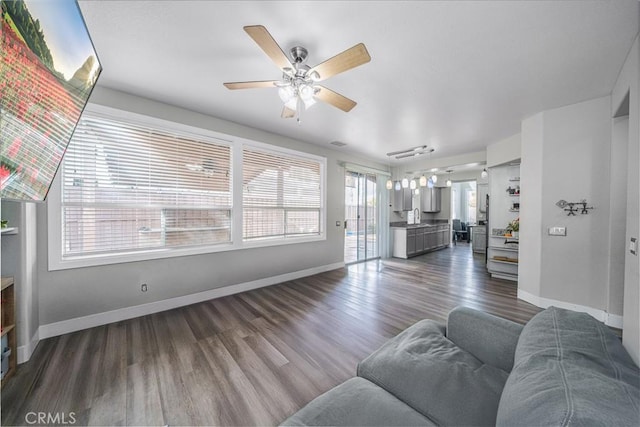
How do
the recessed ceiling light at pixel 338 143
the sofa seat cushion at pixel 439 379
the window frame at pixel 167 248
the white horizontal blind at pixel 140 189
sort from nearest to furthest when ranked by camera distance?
the sofa seat cushion at pixel 439 379
the window frame at pixel 167 248
the white horizontal blind at pixel 140 189
the recessed ceiling light at pixel 338 143

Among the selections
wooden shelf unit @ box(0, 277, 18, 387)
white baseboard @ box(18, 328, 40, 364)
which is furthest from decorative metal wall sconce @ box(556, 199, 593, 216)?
white baseboard @ box(18, 328, 40, 364)

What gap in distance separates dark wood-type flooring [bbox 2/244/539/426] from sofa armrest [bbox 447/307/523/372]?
89 cm

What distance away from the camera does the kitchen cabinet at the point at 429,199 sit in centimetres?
812

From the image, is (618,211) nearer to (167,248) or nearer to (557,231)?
(557,231)

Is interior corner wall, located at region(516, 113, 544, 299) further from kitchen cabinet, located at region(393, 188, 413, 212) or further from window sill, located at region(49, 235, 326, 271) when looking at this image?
window sill, located at region(49, 235, 326, 271)

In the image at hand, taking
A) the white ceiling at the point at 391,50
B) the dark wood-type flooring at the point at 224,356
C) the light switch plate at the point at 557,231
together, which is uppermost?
the white ceiling at the point at 391,50

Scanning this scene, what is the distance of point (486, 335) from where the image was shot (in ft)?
4.82

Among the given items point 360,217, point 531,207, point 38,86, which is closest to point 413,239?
point 360,217

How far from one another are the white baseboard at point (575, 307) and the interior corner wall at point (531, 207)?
0.05 metres

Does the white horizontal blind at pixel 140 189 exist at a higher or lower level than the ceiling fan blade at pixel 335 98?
lower

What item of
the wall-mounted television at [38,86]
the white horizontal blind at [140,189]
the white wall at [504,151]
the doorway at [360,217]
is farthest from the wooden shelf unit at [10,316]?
the white wall at [504,151]

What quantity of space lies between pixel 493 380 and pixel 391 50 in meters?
2.40

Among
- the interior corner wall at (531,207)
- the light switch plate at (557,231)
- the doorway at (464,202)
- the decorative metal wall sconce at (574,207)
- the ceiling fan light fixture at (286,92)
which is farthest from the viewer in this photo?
the doorway at (464,202)

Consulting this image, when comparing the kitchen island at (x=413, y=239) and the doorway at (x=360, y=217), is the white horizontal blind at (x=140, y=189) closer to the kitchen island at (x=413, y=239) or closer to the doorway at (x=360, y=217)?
the doorway at (x=360, y=217)
